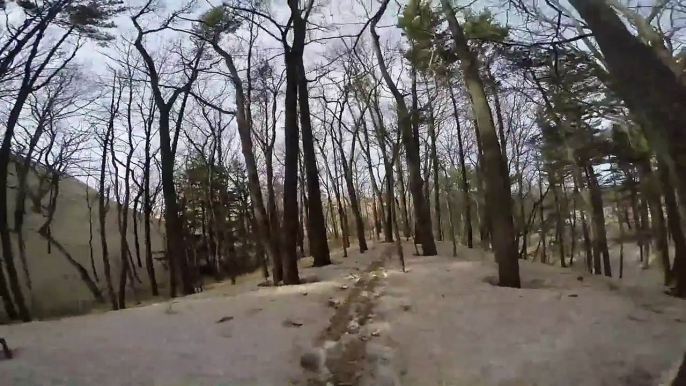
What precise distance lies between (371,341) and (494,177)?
433 cm

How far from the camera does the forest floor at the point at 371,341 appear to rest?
15.6 feet

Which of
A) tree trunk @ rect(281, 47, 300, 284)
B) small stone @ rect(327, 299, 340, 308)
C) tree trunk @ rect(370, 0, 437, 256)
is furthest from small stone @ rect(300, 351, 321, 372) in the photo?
tree trunk @ rect(370, 0, 437, 256)

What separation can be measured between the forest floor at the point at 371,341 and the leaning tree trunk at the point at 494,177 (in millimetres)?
786

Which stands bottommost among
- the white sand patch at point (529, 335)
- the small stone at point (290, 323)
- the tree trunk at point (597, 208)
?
the white sand patch at point (529, 335)

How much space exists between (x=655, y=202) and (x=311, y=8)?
9513 mm

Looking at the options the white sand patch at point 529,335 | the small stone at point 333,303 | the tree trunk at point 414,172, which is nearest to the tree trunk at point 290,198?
the small stone at point 333,303

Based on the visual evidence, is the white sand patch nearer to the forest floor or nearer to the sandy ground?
the forest floor

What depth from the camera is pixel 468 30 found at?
40.9 ft

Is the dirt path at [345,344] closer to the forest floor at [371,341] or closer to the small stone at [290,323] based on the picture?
the forest floor at [371,341]

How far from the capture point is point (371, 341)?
20.1 feet

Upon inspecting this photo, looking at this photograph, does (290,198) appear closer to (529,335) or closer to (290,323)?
(290,323)

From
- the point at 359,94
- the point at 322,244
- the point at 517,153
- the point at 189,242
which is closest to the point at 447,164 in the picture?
the point at 517,153

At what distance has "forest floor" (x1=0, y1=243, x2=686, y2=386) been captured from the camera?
4.74 m

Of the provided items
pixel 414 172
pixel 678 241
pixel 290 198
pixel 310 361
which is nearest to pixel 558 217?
pixel 414 172
